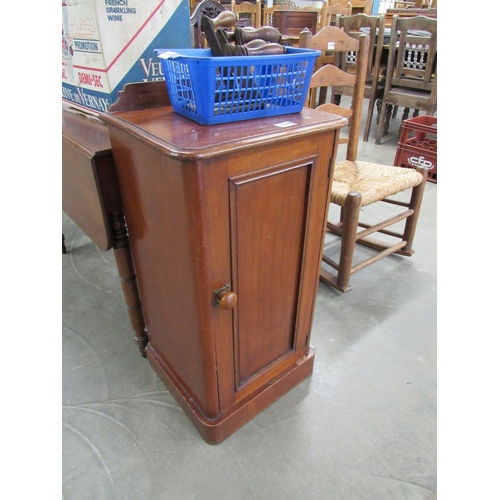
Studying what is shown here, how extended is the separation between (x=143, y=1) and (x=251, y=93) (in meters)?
0.49

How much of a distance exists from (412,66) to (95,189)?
141 inches

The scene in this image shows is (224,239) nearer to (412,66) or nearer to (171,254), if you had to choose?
(171,254)

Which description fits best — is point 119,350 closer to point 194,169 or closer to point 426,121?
point 194,169

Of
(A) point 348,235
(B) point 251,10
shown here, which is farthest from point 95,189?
(B) point 251,10

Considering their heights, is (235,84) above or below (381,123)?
above

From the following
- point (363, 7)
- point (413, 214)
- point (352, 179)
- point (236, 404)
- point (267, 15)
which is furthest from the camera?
point (363, 7)

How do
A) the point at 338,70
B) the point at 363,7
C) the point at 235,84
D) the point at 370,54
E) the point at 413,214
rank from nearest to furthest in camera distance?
the point at 235,84 < the point at 338,70 < the point at 413,214 < the point at 370,54 < the point at 363,7

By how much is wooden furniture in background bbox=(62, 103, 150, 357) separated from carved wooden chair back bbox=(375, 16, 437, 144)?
321cm

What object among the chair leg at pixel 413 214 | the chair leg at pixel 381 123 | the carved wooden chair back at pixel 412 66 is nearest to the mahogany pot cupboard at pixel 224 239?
the chair leg at pixel 413 214

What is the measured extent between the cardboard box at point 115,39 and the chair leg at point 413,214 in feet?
4.62

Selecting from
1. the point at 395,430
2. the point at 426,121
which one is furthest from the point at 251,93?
the point at 426,121

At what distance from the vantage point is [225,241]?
2.68 feet

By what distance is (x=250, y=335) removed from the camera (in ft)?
3.50

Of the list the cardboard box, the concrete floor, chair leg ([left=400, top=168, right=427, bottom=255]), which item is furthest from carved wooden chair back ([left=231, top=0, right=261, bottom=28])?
the concrete floor
